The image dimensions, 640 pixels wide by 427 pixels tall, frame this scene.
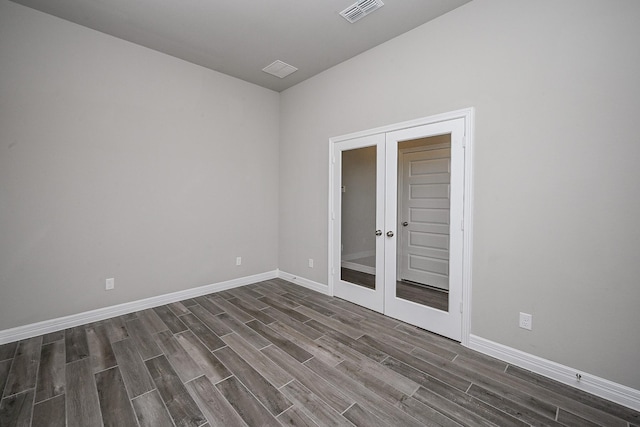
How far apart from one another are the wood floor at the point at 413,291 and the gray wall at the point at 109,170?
1901mm

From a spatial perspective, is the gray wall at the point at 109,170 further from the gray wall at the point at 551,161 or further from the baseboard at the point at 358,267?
the gray wall at the point at 551,161

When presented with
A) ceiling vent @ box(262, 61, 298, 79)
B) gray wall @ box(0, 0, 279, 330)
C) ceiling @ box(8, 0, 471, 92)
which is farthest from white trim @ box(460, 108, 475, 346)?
gray wall @ box(0, 0, 279, 330)

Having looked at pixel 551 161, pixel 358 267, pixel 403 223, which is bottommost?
pixel 358 267

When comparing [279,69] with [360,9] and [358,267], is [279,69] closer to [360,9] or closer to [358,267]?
[360,9]

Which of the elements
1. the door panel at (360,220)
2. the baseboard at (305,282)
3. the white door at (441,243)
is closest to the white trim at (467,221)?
the white door at (441,243)

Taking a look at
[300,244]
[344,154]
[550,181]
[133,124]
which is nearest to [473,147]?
[550,181]

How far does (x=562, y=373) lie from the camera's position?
6.79 feet

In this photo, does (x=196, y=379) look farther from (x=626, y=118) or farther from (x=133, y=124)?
(x=626, y=118)

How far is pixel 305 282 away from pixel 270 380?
7.33ft

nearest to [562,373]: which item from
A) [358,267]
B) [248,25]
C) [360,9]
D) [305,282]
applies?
[358,267]

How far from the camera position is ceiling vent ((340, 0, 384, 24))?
8.43 feet

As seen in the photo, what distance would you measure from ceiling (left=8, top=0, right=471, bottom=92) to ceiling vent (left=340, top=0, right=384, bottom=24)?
5 centimetres

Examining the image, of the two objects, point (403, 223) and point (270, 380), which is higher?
point (403, 223)

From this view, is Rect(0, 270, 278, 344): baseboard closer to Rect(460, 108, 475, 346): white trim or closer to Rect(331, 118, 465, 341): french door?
Rect(331, 118, 465, 341): french door
